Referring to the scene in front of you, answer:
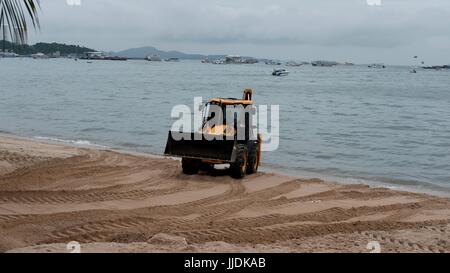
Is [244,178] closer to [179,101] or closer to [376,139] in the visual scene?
[376,139]

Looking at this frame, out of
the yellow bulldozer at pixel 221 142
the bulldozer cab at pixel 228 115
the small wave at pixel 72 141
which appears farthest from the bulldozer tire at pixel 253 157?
the small wave at pixel 72 141

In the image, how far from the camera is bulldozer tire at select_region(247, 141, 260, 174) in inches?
599

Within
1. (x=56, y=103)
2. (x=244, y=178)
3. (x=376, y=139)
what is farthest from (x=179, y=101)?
(x=244, y=178)

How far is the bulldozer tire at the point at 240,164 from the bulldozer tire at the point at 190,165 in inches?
36.5

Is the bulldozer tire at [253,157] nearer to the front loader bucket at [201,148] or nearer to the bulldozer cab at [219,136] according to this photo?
the bulldozer cab at [219,136]

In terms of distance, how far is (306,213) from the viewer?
1130 cm

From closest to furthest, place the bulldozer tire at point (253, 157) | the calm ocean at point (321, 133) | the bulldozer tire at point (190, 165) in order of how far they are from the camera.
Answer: the bulldozer tire at point (190, 165), the bulldozer tire at point (253, 157), the calm ocean at point (321, 133)

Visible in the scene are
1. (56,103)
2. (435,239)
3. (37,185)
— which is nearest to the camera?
(435,239)

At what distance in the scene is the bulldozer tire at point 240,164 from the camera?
14.3 meters

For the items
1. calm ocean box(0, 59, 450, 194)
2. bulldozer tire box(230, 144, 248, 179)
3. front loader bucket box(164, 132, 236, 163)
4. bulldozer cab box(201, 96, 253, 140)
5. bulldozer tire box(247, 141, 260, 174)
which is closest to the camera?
front loader bucket box(164, 132, 236, 163)

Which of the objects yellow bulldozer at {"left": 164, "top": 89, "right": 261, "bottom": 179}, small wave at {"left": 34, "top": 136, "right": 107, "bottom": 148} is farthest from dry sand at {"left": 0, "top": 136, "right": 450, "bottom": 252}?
small wave at {"left": 34, "top": 136, "right": 107, "bottom": 148}

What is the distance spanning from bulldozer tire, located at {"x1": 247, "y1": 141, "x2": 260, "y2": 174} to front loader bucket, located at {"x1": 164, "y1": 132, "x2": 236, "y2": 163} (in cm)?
137

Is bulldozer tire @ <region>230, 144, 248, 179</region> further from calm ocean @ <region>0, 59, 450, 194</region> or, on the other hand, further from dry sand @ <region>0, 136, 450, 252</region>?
calm ocean @ <region>0, 59, 450, 194</region>
